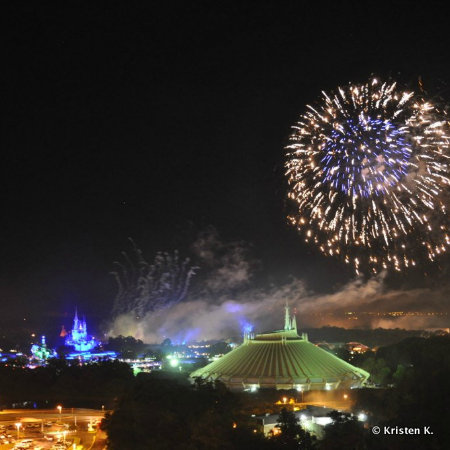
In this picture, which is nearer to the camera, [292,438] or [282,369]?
[292,438]

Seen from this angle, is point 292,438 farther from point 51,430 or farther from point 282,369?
point 282,369

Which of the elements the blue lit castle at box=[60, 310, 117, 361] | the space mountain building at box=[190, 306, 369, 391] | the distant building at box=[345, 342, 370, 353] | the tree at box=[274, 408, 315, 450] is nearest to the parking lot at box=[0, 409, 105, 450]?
the space mountain building at box=[190, 306, 369, 391]

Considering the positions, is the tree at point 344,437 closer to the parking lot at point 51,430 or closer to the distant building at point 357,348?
the parking lot at point 51,430

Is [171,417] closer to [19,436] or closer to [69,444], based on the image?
[69,444]

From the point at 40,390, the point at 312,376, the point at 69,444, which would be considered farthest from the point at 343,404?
the point at 40,390

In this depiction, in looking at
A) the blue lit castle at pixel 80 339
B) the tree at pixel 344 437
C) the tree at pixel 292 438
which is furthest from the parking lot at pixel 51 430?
the blue lit castle at pixel 80 339

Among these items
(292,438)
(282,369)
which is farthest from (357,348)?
(292,438)
